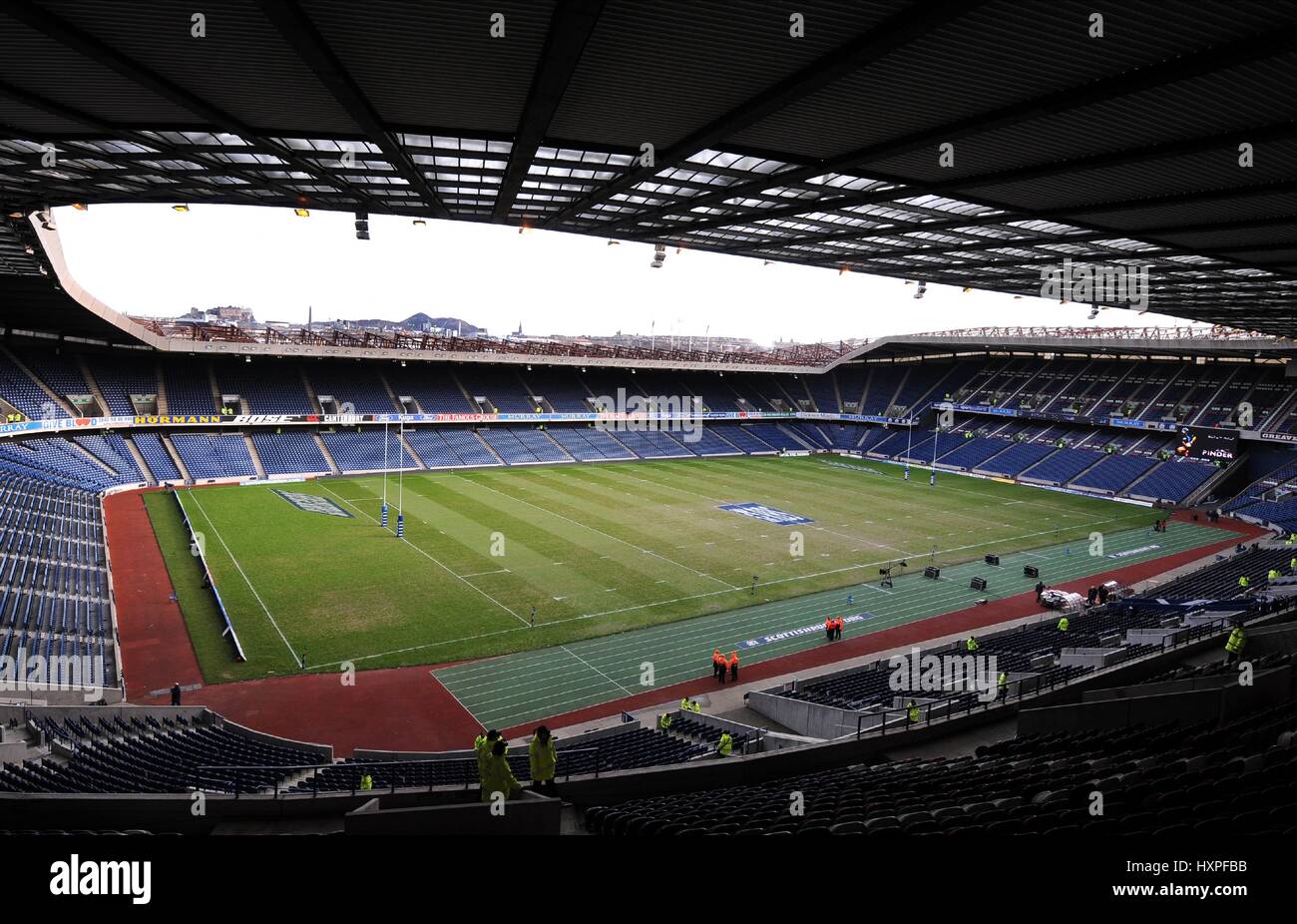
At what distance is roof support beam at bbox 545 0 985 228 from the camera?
24.0 feet

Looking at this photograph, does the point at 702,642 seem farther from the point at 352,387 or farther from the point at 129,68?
the point at 352,387

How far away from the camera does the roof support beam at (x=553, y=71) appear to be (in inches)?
300

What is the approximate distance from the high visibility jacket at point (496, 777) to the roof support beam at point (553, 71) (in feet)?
27.3

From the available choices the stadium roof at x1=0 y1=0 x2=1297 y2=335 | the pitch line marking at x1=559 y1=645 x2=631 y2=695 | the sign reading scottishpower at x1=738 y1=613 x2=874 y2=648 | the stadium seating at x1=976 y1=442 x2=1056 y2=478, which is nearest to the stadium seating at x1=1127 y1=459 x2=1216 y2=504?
the stadium seating at x1=976 y1=442 x2=1056 y2=478

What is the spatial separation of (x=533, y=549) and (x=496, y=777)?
26.7 metres

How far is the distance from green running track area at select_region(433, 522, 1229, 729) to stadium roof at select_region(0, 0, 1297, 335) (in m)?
13.6

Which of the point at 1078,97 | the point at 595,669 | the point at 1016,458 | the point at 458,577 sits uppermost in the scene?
the point at 1078,97

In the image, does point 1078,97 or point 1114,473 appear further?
point 1114,473

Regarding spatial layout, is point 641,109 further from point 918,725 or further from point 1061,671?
point 1061,671

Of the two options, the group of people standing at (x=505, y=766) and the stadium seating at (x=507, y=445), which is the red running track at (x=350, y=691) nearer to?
the group of people standing at (x=505, y=766)

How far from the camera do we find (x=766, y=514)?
4481 cm

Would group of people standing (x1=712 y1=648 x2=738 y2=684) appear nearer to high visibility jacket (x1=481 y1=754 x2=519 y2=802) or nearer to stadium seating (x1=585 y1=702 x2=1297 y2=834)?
stadium seating (x1=585 y1=702 x2=1297 y2=834)

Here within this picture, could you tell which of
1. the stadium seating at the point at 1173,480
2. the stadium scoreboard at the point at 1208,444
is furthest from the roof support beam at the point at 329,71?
the stadium scoreboard at the point at 1208,444

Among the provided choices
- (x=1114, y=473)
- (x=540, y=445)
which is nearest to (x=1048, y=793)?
(x=540, y=445)
